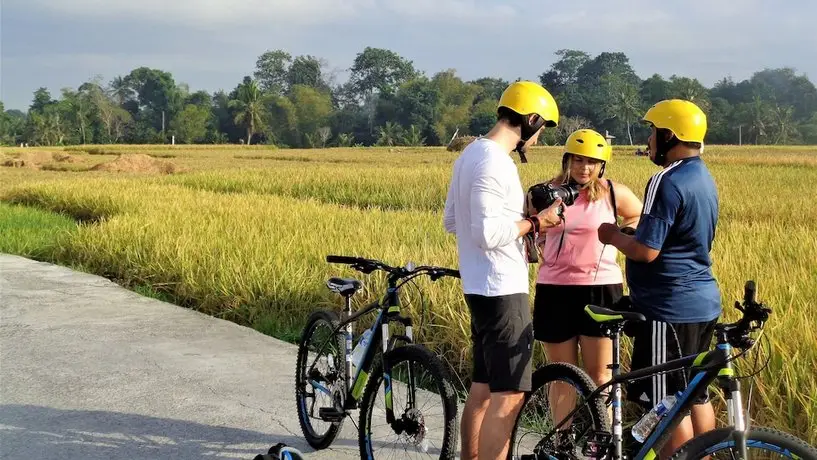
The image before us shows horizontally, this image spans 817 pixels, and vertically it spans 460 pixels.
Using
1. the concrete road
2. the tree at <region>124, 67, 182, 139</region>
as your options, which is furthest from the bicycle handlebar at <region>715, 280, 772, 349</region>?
the tree at <region>124, 67, 182, 139</region>

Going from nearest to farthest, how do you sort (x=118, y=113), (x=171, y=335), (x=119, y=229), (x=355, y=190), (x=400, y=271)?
(x=400, y=271) → (x=171, y=335) → (x=119, y=229) → (x=355, y=190) → (x=118, y=113)

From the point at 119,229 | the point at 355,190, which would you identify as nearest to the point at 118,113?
the point at 355,190

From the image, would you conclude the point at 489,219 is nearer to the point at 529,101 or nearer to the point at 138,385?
the point at 529,101

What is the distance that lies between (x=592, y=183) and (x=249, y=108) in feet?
316

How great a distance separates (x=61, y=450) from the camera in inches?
163

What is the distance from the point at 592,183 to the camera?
388cm

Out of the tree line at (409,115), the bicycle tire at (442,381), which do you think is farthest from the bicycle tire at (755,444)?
the tree line at (409,115)

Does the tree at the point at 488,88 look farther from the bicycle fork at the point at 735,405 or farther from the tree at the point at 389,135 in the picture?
the bicycle fork at the point at 735,405

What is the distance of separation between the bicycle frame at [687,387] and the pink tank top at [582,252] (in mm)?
947

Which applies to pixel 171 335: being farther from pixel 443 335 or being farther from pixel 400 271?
pixel 400 271

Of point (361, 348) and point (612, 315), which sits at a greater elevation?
point (612, 315)

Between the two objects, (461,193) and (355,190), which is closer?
(461,193)

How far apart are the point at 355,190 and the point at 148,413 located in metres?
16.4

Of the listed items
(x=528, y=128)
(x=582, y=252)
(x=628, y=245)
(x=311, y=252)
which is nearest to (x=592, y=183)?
(x=582, y=252)
